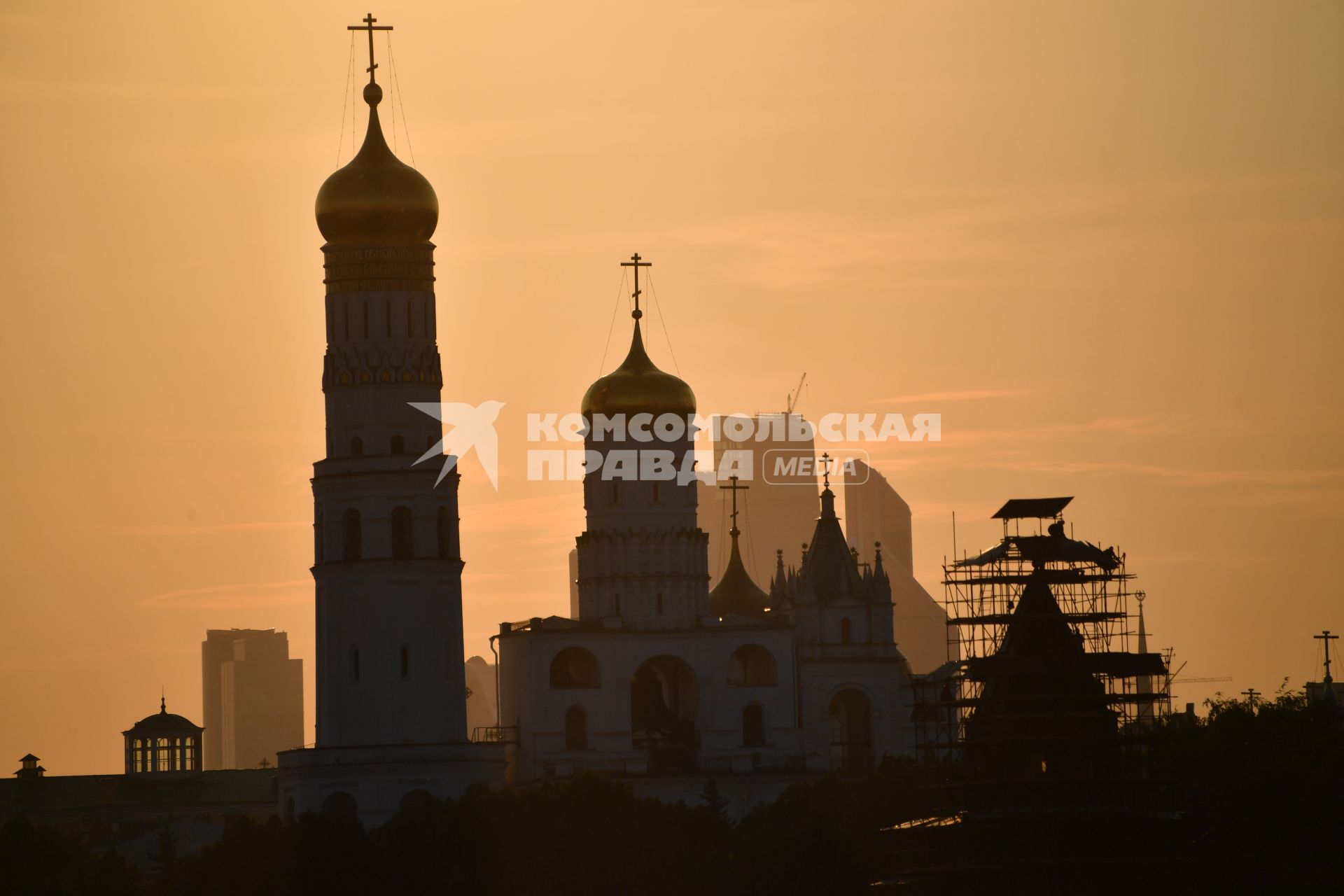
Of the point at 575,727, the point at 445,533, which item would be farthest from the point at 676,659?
the point at 445,533

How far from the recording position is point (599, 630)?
116188 mm

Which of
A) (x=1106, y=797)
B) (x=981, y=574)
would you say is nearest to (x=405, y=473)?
(x=981, y=574)

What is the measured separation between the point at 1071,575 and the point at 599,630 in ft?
95.8

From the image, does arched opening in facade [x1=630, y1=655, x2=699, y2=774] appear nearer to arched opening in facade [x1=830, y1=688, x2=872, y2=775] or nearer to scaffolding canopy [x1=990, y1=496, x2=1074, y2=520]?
arched opening in facade [x1=830, y1=688, x2=872, y2=775]

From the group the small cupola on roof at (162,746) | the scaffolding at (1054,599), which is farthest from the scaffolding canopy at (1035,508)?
the small cupola on roof at (162,746)

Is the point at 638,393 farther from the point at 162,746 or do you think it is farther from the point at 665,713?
the point at 162,746

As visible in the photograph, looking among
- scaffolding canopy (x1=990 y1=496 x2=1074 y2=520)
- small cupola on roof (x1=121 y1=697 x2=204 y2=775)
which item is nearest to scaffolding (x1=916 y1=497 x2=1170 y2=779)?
scaffolding canopy (x1=990 y1=496 x2=1074 y2=520)

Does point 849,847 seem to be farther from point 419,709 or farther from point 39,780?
point 39,780

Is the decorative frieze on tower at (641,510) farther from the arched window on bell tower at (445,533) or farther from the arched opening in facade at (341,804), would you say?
the arched opening in facade at (341,804)

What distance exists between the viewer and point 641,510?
11775cm

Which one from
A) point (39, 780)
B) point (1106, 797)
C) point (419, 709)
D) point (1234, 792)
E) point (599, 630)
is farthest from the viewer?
point (39, 780)

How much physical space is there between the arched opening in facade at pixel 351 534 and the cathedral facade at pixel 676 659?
985cm

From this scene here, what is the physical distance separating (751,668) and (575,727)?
7.12 metres

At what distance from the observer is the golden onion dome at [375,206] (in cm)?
10781
